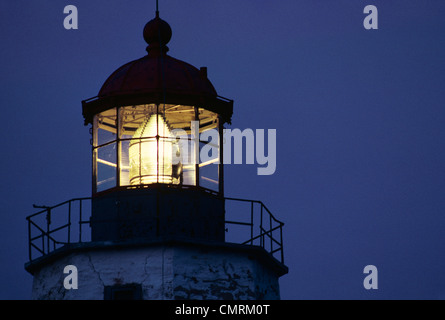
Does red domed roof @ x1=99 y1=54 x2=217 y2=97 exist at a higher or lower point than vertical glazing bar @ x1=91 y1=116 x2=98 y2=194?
higher

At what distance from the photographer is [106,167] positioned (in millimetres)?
25203

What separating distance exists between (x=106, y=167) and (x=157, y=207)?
1.63 metres

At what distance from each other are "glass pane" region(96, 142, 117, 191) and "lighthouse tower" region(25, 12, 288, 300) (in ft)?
0.08

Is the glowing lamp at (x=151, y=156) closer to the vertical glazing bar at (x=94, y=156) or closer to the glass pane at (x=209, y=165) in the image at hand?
the glass pane at (x=209, y=165)

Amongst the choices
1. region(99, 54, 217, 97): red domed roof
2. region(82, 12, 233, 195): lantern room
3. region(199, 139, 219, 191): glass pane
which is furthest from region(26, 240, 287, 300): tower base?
region(99, 54, 217, 97): red domed roof

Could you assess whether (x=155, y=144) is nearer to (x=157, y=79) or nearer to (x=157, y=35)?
(x=157, y=79)

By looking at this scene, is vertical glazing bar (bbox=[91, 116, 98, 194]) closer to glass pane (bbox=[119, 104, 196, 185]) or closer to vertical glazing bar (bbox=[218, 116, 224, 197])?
glass pane (bbox=[119, 104, 196, 185])

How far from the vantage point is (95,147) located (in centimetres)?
2553

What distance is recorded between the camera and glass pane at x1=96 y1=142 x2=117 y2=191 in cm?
2500

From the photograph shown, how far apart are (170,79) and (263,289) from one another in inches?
174

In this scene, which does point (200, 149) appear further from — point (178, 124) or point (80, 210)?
point (80, 210)

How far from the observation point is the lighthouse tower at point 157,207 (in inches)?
934
